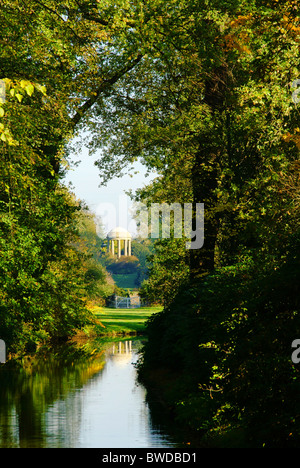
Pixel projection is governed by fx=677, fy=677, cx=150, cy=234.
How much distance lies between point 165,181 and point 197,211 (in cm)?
450

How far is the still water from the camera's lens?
1212cm

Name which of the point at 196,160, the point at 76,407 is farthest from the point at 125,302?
the point at 76,407

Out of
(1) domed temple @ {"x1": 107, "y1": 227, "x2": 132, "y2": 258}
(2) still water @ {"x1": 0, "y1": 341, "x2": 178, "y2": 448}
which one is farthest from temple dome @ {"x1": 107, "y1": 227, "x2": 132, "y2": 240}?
(2) still water @ {"x1": 0, "y1": 341, "x2": 178, "y2": 448}

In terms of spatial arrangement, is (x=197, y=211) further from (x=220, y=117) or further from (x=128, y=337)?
(x=128, y=337)

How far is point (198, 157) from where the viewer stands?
2205cm

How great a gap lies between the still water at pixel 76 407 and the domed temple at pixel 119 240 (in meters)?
117

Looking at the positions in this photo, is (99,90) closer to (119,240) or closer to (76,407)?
(76,407)

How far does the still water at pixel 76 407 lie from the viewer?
12.1 m

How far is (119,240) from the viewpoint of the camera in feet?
474

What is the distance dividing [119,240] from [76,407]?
12809 cm

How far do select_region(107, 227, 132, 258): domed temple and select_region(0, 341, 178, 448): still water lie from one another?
117 m

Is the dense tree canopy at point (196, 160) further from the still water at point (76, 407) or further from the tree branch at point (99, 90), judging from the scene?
the still water at point (76, 407)

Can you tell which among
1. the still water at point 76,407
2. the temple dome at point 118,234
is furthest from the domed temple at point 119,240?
the still water at point 76,407
